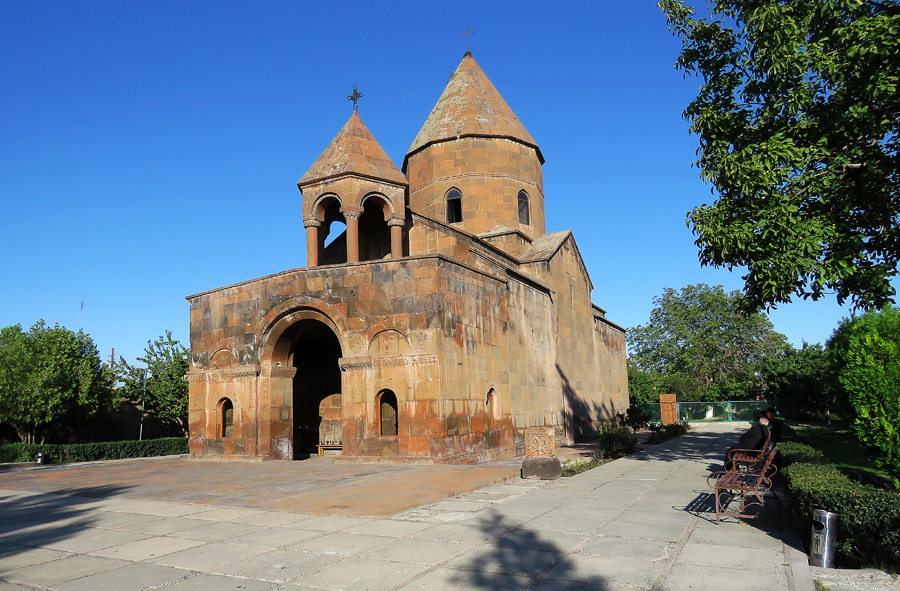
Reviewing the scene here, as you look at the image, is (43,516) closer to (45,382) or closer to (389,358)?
(389,358)

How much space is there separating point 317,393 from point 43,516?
1103cm

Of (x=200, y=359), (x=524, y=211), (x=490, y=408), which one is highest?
(x=524, y=211)

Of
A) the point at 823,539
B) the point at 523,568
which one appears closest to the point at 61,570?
the point at 523,568

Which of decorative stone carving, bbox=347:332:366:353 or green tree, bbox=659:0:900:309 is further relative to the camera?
decorative stone carving, bbox=347:332:366:353

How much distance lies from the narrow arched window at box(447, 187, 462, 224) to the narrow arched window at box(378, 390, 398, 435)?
29.3 ft

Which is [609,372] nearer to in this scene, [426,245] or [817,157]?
[426,245]

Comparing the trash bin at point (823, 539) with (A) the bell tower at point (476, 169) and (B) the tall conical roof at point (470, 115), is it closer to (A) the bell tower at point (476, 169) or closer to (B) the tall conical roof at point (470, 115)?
(A) the bell tower at point (476, 169)

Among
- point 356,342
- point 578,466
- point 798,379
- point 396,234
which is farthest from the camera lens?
point 798,379

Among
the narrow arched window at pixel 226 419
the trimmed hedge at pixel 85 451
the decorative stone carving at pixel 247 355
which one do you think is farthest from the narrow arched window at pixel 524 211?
the trimmed hedge at pixel 85 451

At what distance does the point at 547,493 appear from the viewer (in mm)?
9148

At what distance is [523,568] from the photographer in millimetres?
5113

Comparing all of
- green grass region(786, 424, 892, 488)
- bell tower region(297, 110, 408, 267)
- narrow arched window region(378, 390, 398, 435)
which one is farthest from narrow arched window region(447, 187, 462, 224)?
green grass region(786, 424, 892, 488)

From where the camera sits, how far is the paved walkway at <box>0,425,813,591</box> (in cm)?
486

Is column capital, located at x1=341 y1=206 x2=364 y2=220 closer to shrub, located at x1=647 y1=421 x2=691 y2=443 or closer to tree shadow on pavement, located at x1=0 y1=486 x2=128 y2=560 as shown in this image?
tree shadow on pavement, located at x1=0 y1=486 x2=128 y2=560
